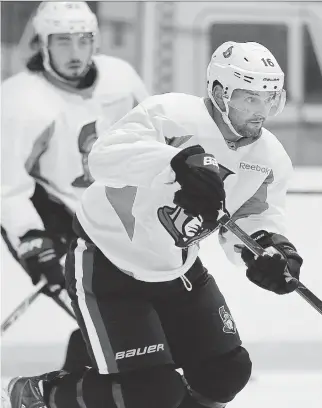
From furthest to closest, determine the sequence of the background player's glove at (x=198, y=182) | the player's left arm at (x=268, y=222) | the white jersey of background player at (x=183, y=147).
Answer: the player's left arm at (x=268, y=222), the white jersey of background player at (x=183, y=147), the background player's glove at (x=198, y=182)

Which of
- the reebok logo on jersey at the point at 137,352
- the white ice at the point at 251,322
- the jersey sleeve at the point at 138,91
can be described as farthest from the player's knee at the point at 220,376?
the jersey sleeve at the point at 138,91

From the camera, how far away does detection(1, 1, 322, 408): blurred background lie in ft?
9.81

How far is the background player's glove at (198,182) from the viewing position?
179cm

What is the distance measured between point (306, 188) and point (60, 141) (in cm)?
75

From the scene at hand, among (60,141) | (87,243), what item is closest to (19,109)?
(60,141)

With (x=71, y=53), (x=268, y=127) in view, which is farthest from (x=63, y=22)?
(x=268, y=127)

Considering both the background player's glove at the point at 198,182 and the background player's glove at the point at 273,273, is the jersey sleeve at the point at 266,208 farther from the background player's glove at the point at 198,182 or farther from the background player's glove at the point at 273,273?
the background player's glove at the point at 198,182

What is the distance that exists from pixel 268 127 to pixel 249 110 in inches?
64.3

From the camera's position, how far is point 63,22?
2932mm

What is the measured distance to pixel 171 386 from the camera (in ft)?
6.43

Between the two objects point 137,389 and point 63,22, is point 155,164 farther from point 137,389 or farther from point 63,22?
point 63,22

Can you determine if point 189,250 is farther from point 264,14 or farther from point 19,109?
point 264,14

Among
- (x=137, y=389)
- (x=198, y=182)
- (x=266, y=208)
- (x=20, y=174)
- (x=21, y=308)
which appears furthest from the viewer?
(x=21, y=308)

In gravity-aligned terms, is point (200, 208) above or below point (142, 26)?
above
